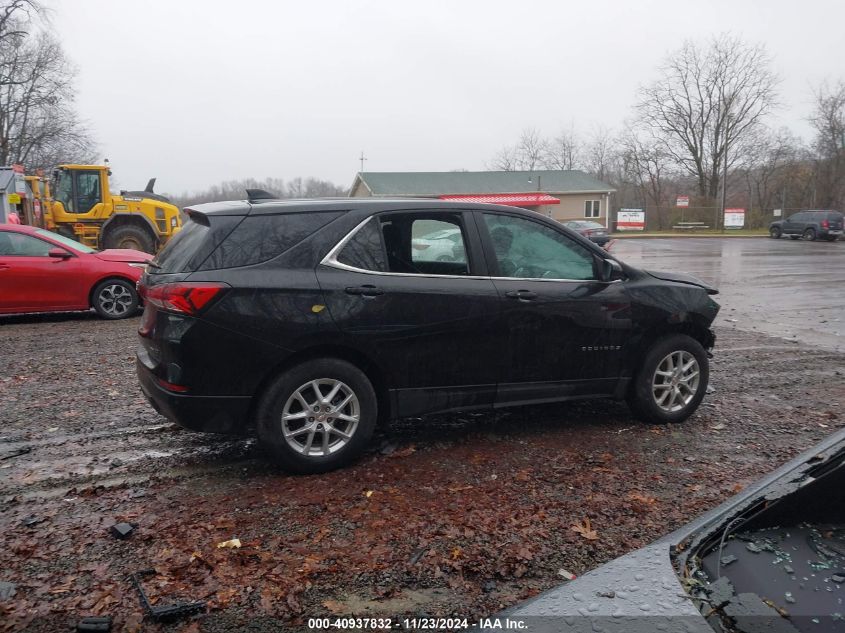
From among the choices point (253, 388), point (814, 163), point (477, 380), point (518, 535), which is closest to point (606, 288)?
point (477, 380)

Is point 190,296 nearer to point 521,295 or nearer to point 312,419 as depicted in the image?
point 312,419

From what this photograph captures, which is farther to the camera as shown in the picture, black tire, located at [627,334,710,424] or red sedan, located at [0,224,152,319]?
red sedan, located at [0,224,152,319]

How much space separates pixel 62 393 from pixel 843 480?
633cm

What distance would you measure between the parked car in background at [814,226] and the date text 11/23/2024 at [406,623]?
41.3 metres

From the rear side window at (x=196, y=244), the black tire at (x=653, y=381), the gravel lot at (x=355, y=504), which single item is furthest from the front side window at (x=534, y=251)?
the rear side window at (x=196, y=244)

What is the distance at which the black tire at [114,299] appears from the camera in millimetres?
10461

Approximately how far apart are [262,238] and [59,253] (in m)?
7.52

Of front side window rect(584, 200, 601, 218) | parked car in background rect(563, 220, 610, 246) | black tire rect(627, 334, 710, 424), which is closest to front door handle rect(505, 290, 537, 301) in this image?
black tire rect(627, 334, 710, 424)

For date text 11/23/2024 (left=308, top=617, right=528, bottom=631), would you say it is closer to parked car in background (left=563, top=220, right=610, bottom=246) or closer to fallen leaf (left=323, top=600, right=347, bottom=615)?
fallen leaf (left=323, top=600, right=347, bottom=615)

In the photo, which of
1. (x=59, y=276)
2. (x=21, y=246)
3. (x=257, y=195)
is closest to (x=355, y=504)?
(x=257, y=195)

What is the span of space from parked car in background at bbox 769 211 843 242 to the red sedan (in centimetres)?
3807

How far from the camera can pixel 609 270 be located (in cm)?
504

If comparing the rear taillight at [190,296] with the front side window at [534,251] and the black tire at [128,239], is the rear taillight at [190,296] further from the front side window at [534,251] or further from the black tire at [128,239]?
the black tire at [128,239]

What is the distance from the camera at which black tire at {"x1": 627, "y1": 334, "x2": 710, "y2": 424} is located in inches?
204
